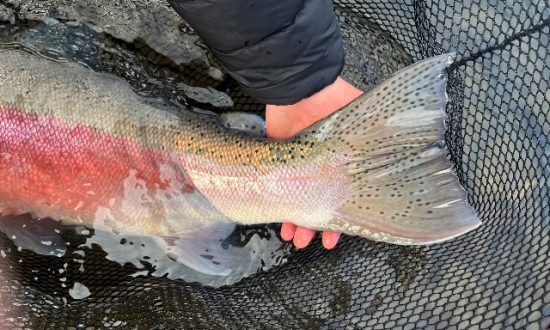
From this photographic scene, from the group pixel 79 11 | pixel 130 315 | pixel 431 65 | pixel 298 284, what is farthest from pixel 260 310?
pixel 79 11

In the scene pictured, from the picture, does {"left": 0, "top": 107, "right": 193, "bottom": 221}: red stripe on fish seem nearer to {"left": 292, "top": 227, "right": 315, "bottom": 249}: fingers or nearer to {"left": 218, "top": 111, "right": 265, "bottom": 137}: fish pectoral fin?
{"left": 218, "top": 111, "right": 265, "bottom": 137}: fish pectoral fin

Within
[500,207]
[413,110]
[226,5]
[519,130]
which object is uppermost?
[226,5]

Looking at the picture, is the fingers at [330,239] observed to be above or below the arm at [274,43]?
below

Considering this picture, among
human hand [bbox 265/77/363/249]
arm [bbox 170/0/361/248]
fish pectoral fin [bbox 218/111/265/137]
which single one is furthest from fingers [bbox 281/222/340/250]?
arm [bbox 170/0/361/248]

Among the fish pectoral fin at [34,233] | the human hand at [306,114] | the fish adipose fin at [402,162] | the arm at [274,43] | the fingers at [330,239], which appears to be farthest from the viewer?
the fish pectoral fin at [34,233]

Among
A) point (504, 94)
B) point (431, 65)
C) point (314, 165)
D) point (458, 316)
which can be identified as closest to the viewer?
point (431, 65)

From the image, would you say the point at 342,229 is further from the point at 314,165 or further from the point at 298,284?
the point at 298,284

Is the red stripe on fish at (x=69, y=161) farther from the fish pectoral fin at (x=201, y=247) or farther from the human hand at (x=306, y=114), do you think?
the human hand at (x=306, y=114)

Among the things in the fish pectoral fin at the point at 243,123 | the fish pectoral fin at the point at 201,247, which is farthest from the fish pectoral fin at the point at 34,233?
the fish pectoral fin at the point at 243,123

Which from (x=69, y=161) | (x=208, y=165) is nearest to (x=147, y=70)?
(x=69, y=161)
